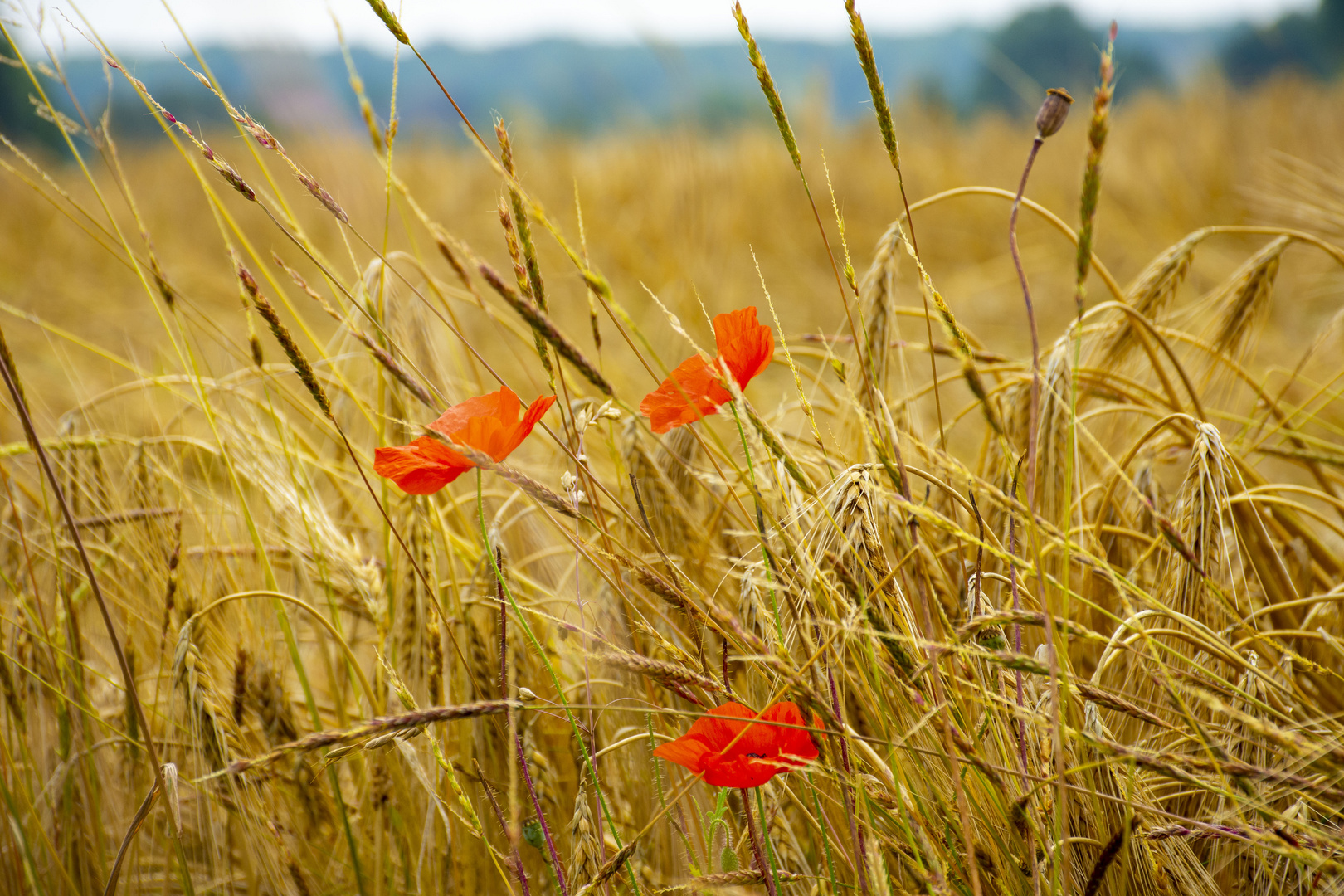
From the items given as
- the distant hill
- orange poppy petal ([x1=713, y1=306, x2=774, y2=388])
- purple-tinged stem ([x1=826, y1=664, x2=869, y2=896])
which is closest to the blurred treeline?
the distant hill

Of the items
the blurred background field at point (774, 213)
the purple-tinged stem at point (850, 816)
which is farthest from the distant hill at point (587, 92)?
the purple-tinged stem at point (850, 816)

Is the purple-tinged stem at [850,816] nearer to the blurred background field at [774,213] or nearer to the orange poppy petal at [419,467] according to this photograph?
the orange poppy petal at [419,467]

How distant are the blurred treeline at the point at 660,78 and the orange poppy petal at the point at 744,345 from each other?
162mm

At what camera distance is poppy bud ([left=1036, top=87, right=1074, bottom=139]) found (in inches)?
17.5

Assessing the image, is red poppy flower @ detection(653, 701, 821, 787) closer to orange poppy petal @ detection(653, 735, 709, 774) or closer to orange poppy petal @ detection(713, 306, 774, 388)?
orange poppy petal @ detection(653, 735, 709, 774)

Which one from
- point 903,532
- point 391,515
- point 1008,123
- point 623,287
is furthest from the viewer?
point 1008,123

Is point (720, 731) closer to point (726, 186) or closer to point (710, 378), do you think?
point (710, 378)

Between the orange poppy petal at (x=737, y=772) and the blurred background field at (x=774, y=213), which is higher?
the blurred background field at (x=774, y=213)

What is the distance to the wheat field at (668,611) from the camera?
1.43 feet

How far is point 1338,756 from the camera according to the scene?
0.41 meters

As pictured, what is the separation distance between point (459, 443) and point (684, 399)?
15cm

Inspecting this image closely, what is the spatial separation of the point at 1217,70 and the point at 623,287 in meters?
5.04

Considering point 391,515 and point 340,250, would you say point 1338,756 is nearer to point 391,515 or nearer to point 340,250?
point 391,515

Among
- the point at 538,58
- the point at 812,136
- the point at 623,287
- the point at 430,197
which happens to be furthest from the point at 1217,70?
the point at 538,58
